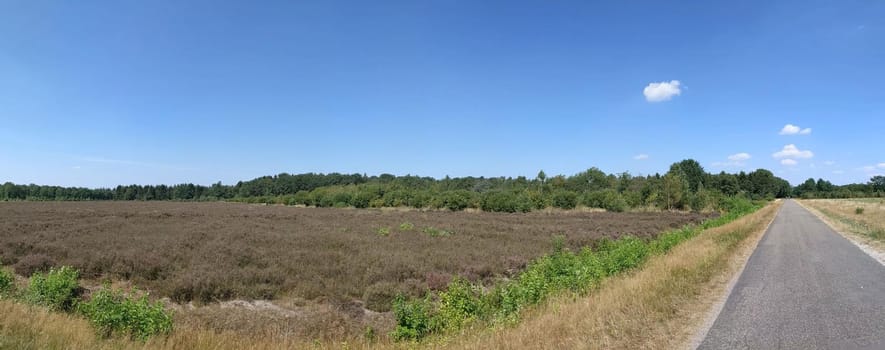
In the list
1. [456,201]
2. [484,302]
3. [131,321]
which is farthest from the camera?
[456,201]

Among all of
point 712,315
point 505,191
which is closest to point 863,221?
point 712,315

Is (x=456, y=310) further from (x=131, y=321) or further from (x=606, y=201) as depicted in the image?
(x=606, y=201)

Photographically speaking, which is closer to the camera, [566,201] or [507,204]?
[507,204]

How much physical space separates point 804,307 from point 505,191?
82.0 m

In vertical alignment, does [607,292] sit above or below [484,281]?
above

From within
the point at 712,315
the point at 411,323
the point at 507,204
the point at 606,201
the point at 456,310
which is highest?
the point at 606,201

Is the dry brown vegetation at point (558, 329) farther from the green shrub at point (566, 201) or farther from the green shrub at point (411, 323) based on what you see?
the green shrub at point (566, 201)

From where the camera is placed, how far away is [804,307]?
25.5 feet

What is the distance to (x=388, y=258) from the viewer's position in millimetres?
18438

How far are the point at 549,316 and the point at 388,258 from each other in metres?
12.0

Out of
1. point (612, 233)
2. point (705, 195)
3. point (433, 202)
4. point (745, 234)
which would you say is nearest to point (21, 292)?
point (745, 234)

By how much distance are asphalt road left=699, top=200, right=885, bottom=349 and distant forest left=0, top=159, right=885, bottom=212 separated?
6001 centimetres

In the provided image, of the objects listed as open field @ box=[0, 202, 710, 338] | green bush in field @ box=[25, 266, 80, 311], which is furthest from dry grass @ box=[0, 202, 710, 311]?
green bush in field @ box=[25, 266, 80, 311]

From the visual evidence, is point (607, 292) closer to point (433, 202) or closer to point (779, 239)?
point (779, 239)
